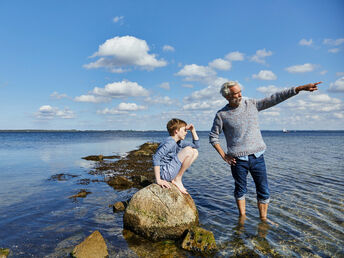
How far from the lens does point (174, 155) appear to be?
6.53 m

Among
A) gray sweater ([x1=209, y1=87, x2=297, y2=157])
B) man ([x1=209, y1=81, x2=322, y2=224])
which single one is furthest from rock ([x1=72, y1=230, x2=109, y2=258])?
gray sweater ([x1=209, y1=87, x2=297, y2=157])

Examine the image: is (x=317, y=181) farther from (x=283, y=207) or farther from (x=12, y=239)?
(x=12, y=239)

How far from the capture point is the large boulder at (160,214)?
19.0ft

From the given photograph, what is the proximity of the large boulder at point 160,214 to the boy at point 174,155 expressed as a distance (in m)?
0.30

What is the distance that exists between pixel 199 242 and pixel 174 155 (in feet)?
7.39

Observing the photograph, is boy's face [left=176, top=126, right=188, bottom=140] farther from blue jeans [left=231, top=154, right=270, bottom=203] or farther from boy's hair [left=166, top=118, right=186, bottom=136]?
blue jeans [left=231, top=154, right=270, bottom=203]

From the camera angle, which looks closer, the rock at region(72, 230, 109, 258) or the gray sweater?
the rock at region(72, 230, 109, 258)

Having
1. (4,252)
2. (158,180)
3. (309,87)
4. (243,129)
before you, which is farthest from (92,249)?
(309,87)

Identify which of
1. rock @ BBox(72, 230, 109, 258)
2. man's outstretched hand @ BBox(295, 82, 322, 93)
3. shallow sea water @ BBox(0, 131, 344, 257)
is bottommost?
shallow sea water @ BBox(0, 131, 344, 257)

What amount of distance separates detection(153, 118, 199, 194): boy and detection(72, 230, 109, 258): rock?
1.94 m

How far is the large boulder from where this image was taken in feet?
19.0

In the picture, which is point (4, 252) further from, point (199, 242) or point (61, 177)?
point (61, 177)

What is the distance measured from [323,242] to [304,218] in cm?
159

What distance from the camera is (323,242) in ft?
18.2
